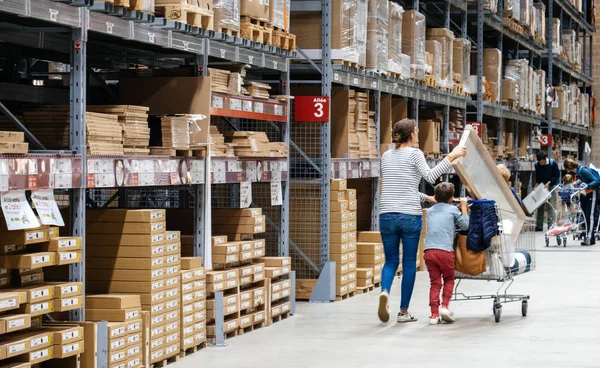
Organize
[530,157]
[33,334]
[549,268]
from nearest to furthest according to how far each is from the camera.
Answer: [33,334] → [549,268] → [530,157]

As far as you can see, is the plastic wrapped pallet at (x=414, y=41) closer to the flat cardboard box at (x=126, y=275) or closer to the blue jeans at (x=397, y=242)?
the blue jeans at (x=397, y=242)

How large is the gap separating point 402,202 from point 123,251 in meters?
3.00

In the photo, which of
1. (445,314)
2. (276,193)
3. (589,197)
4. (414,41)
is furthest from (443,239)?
(589,197)

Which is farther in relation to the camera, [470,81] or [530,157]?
[530,157]

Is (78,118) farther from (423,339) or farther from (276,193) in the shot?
(276,193)

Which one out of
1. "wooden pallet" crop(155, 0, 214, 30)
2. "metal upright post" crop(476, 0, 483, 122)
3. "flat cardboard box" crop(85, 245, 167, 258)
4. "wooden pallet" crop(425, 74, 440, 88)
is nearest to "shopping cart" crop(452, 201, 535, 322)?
"wooden pallet" crop(155, 0, 214, 30)

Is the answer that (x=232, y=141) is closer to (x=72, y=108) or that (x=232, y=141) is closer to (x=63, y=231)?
(x=63, y=231)

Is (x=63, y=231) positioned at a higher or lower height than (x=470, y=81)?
lower

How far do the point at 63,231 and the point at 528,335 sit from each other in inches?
160

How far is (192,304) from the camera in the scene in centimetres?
866

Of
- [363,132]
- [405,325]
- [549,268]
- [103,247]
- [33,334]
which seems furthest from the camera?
[549,268]

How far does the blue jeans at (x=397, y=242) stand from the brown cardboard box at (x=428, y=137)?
6.49m

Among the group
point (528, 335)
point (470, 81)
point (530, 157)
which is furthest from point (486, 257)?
point (530, 157)

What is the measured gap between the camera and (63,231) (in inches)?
343
